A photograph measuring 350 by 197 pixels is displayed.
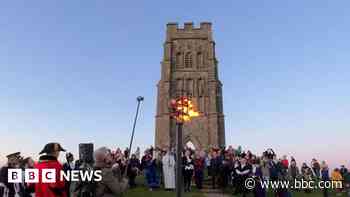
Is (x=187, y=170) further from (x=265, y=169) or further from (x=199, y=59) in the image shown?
(x=199, y=59)

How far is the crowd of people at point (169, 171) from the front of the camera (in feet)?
16.0

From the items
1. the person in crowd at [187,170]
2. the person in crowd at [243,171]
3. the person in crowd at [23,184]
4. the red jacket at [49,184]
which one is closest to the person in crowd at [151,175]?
the person in crowd at [187,170]

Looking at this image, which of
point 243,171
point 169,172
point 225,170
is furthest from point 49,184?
point 225,170

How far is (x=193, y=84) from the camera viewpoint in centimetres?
4388

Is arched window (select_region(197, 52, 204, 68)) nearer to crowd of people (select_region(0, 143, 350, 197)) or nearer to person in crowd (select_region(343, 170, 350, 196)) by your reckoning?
crowd of people (select_region(0, 143, 350, 197))

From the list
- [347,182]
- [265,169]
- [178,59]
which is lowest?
[347,182]

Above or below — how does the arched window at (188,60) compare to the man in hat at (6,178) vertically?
above

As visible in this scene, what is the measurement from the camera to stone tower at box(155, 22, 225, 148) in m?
41.3

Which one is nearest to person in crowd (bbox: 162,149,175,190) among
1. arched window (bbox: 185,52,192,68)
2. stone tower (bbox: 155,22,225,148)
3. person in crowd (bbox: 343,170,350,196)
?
person in crowd (bbox: 343,170,350,196)

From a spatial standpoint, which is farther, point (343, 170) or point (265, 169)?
point (343, 170)

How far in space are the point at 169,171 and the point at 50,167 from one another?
11.9m

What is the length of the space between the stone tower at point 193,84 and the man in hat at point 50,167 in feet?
114

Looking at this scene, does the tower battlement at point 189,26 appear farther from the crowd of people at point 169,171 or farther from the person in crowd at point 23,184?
the person in crowd at point 23,184

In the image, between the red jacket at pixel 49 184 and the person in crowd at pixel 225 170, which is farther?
the person in crowd at pixel 225 170
